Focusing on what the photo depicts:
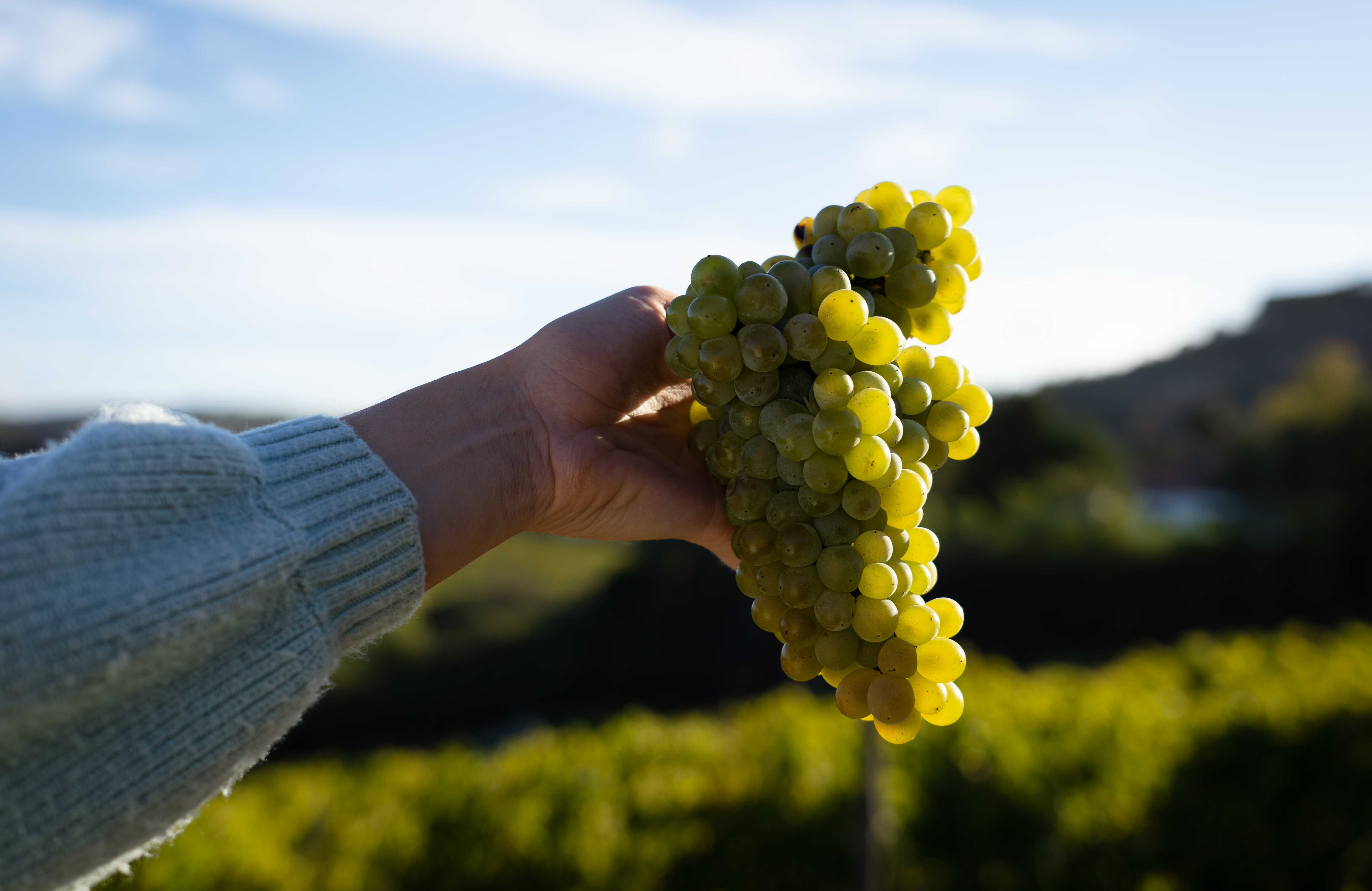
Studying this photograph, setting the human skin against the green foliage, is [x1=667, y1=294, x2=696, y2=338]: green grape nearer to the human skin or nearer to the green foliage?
the human skin

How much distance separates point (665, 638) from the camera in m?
17.9

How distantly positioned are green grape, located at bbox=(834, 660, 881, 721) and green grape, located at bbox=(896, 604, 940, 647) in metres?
0.07

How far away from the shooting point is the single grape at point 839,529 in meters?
1.31

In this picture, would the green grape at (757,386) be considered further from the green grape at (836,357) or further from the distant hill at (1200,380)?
the distant hill at (1200,380)

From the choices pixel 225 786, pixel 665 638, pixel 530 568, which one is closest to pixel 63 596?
pixel 225 786

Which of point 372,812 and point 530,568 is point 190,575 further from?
point 530,568

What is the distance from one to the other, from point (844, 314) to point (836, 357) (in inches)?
2.9

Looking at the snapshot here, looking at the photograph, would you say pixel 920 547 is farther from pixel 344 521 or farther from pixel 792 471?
pixel 344 521

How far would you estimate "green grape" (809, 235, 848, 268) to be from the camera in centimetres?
140

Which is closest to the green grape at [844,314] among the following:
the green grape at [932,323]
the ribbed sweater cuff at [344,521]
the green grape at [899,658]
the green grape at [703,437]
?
the green grape at [932,323]

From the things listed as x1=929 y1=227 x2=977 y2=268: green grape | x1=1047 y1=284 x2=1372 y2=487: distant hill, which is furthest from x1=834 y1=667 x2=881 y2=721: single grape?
x1=1047 y1=284 x2=1372 y2=487: distant hill

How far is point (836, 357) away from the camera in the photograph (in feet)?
4.29

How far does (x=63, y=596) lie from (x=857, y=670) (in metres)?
1.01

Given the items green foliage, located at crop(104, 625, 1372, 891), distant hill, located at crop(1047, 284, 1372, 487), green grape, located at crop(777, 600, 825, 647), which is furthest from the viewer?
distant hill, located at crop(1047, 284, 1372, 487)
